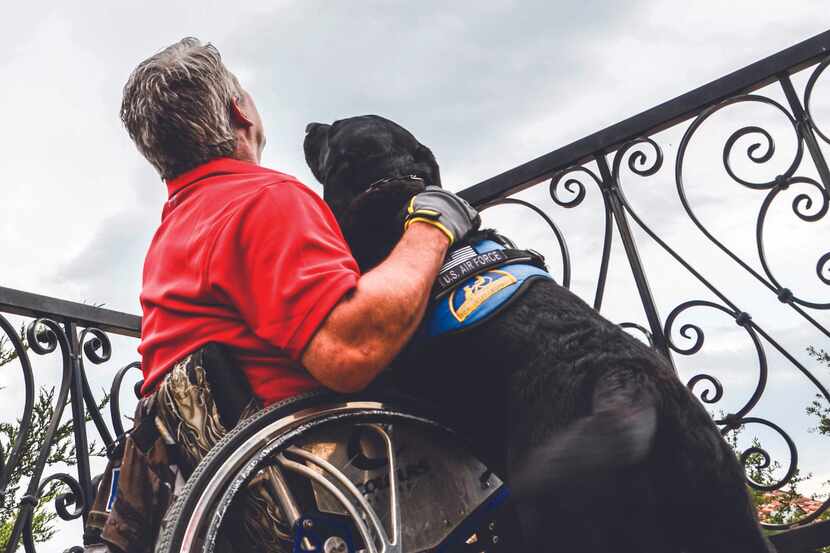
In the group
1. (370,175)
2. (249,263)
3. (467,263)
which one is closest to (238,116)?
(370,175)

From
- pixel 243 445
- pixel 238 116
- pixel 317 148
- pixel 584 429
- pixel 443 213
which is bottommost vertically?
pixel 584 429

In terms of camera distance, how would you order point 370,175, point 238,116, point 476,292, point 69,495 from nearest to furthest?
point 476,292, point 370,175, point 238,116, point 69,495

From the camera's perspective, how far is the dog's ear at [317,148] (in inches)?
67.2

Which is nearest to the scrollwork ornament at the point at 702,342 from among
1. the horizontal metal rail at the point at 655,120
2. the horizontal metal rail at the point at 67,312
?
the horizontal metal rail at the point at 655,120

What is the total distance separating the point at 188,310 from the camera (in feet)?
4.64

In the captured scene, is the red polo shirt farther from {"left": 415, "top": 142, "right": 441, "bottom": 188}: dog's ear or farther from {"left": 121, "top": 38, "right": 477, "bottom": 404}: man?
{"left": 415, "top": 142, "right": 441, "bottom": 188}: dog's ear

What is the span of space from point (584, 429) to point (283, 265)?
0.56 m

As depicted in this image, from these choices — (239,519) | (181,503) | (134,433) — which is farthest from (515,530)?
(134,433)

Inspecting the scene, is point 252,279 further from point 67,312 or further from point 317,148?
point 67,312

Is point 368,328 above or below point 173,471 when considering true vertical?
above

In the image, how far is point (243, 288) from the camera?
1.34 m

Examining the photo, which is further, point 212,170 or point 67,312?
point 67,312

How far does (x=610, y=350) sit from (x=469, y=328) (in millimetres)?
A: 243

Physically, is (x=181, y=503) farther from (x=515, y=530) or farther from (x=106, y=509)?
(x=515, y=530)
